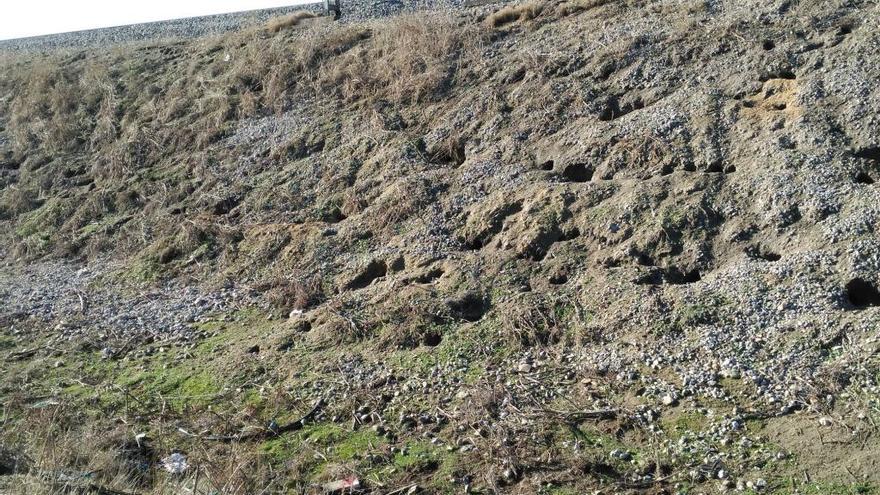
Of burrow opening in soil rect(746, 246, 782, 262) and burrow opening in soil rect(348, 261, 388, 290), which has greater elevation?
burrow opening in soil rect(746, 246, 782, 262)

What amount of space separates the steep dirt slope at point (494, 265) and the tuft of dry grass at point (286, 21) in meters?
2.01

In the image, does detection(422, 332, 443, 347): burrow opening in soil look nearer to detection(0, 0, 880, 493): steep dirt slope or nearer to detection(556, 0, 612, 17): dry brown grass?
detection(0, 0, 880, 493): steep dirt slope

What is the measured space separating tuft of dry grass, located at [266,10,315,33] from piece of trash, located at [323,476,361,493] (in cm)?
1155

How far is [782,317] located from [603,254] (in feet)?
6.49

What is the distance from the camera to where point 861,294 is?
7367 mm

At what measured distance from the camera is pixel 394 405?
7504mm

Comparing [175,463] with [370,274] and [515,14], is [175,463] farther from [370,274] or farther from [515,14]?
[515,14]

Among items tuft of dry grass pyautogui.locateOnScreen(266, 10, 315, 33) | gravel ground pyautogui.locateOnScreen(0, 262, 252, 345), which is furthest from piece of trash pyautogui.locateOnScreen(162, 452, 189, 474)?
tuft of dry grass pyautogui.locateOnScreen(266, 10, 315, 33)

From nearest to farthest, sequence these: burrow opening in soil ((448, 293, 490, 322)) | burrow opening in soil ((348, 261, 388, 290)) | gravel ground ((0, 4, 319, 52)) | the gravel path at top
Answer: burrow opening in soil ((448, 293, 490, 322))
burrow opening in soil ((348, 261, 388, 290))
the gravel path at top
gravel ground ((0, 4, 319, 52))

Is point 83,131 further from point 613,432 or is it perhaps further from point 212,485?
point 613,432

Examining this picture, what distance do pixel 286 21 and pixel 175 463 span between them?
11.2 m

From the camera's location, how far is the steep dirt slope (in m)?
6.66

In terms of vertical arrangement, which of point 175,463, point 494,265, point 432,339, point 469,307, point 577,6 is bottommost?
point 175,463

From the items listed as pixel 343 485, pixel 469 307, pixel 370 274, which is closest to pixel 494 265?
pixel 469 307
